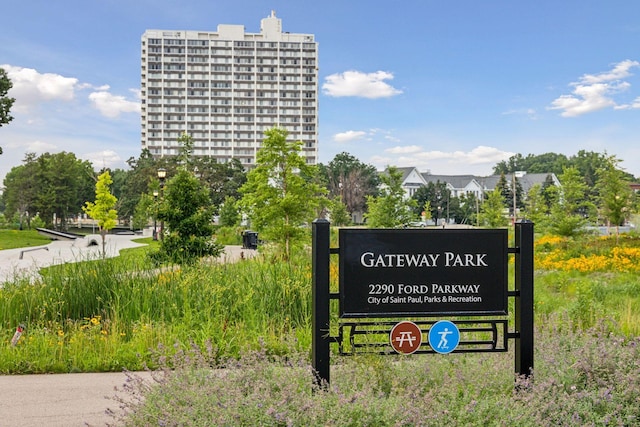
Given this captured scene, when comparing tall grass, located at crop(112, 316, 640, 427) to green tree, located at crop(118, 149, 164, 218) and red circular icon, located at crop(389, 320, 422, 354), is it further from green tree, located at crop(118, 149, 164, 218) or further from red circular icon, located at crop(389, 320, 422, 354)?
green tree, located at crop(118, 149, 164, 218)

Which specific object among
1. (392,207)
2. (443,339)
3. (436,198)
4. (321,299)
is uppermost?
(436,198)

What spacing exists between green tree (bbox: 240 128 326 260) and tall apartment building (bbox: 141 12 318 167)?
370ft

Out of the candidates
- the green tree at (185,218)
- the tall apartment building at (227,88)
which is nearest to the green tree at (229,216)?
Result: the green tree at (185,218)

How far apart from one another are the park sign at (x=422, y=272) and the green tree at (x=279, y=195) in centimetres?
1278

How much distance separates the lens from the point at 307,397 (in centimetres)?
307

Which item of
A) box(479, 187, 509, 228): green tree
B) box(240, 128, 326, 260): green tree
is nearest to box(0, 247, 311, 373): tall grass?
box(240, 128, 326, 260): green tree

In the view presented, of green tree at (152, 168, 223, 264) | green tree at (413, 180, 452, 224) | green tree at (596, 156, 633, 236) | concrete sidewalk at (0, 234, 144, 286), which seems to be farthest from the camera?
green tree at (413, 180, 452, 224)

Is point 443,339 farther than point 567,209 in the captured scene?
No

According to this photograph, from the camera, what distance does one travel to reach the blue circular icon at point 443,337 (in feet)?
12.3

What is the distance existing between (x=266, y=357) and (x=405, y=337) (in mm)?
1042

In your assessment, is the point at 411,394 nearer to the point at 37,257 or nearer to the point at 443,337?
the point at 443,337

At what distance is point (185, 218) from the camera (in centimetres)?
1466

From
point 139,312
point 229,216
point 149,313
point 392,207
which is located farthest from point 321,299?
point 229,216

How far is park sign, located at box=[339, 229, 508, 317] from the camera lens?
3.65 m
